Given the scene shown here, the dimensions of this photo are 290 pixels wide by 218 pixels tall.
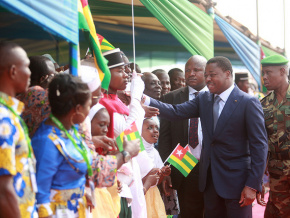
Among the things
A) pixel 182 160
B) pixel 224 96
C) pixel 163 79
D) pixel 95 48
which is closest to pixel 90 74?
pixel 95 48

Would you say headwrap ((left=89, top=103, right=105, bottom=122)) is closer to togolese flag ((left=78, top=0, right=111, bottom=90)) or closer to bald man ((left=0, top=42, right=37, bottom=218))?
togolese flag ((left=78, top=0, right=111, bottom=90))

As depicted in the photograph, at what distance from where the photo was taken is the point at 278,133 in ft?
18.2

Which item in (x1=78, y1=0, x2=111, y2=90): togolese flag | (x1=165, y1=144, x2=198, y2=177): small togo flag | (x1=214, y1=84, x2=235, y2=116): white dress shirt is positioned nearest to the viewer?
(x1=78, y1=0, x2=111, y2=90): togolese flag

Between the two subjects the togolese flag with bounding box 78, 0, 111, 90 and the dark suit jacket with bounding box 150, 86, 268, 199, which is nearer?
the togolese flag with bounding box 78, 0, 111, 90

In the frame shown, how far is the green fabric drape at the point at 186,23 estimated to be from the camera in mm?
5664

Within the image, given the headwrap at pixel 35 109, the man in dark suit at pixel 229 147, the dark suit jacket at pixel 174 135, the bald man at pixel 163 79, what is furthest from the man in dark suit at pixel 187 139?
the headwrap at pixel 35 109

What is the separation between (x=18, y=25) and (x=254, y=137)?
318cm

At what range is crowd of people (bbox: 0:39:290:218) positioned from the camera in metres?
2.63

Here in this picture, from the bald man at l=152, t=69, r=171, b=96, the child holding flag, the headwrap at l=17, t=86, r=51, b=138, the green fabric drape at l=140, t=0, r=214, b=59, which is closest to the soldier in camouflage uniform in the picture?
the green fabric drape at l=140, t=0, r=214, b=59

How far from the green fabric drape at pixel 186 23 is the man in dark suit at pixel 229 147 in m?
1.03

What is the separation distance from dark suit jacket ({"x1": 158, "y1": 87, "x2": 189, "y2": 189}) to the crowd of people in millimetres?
13

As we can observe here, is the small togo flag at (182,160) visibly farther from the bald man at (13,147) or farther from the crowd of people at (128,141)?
the bald man at (13,147)

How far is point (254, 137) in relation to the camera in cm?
468

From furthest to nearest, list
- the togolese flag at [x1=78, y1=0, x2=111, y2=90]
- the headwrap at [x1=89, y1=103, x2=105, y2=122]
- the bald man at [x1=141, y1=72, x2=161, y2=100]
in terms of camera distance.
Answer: the bald man at [x1=141, y1=72, x2=161, y2=100]
the togolese flag at [x1=78, y1=0, x2=111, y2=90]
the headwrap at [x1=89, y1=103, x2=105, y2=122]
